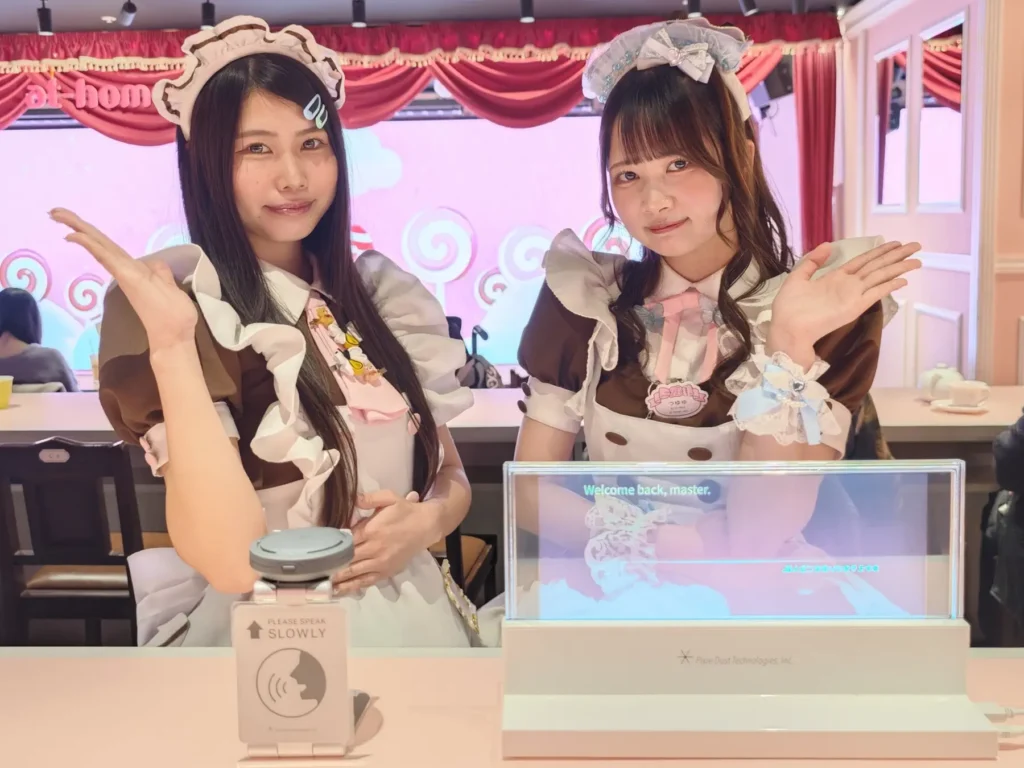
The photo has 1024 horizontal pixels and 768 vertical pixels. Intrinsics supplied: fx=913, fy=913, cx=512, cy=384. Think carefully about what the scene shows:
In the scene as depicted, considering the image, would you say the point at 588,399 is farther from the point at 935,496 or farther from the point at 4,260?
the point at 4,260

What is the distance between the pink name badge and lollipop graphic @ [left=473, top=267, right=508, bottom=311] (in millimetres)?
4851

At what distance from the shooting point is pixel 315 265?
4.58 ft

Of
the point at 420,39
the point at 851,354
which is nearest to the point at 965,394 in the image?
the point at 851,354

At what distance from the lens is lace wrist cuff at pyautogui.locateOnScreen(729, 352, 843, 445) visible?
1168mm

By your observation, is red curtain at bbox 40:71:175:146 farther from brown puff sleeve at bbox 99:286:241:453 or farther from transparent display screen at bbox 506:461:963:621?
transparent display screen at bbox 506:461:963:621

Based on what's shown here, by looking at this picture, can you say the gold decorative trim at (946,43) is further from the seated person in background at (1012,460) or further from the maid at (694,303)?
the maid at (694,303)

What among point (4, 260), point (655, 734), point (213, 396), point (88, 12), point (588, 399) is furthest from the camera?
point (4, 260)

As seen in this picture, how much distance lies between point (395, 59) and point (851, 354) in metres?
4.25

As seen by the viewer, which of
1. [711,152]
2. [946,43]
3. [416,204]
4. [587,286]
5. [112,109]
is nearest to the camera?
[711,152]

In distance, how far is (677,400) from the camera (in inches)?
51.6

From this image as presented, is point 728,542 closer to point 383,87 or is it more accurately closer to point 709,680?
point 709,680

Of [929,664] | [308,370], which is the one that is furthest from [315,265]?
[929,664]

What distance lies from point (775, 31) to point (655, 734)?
4794 millimetres

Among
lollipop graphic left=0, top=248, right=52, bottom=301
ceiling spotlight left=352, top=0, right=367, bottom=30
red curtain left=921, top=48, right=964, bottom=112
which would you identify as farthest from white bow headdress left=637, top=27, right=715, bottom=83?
lollipop graphic left=0, top=248, right=52, bottom=301
